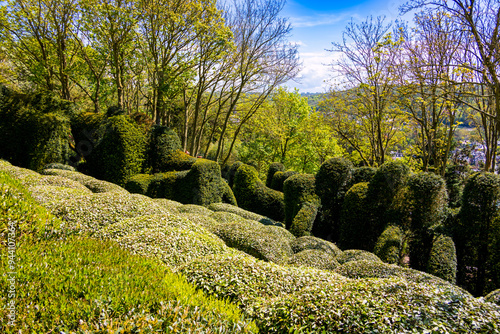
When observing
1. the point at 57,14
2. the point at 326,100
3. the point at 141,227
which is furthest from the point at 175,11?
the point at 141,227

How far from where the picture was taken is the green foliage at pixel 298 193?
39.2ft

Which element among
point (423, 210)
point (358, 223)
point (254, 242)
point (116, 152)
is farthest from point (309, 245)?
point (116, 152)

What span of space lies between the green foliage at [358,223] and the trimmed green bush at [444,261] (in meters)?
2.17

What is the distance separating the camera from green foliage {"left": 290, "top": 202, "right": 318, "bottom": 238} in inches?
432

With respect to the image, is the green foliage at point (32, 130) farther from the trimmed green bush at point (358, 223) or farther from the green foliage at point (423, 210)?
the green foliage at point (423, 210)

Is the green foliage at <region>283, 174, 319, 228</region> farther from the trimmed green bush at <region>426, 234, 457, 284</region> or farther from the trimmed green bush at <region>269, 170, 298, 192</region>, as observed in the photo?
the trimmed green bush at <region>269, 170, 298, 192</region>

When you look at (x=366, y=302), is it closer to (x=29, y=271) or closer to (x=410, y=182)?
(x=29, y=271)

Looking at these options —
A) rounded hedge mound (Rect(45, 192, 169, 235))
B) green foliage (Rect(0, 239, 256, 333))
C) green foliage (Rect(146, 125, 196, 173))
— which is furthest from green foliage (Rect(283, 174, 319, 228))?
green foliage (Rect(0, 239, 256, 333))

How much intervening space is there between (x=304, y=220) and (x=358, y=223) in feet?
6.40

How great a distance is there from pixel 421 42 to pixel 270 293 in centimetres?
1276

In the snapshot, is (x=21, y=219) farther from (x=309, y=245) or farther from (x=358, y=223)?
(x=358, y=223)

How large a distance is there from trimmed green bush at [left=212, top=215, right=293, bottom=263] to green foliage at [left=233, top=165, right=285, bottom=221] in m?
8.71

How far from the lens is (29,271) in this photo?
294cm

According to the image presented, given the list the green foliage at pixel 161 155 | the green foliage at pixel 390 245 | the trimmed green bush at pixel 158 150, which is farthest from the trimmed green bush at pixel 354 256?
the trimmed green bush at pixel 158 150
